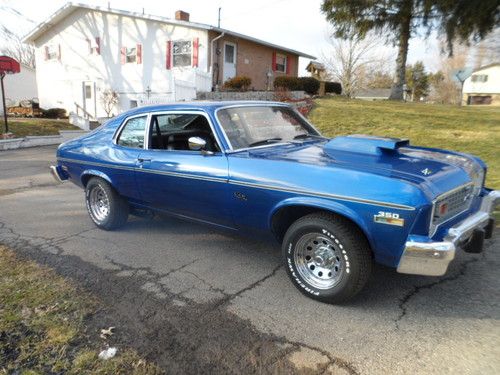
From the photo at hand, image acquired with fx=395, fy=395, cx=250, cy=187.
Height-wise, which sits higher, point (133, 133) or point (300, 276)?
point (133, 133)

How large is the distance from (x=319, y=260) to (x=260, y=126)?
1.62m

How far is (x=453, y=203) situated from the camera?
10.4 feet

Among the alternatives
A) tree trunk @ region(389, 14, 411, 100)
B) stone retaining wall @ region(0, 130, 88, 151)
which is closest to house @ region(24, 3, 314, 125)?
stone retaining wall @ region(0, 130, 88, 151)

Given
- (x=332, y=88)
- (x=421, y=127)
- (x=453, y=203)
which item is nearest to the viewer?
(x=453, y=203)

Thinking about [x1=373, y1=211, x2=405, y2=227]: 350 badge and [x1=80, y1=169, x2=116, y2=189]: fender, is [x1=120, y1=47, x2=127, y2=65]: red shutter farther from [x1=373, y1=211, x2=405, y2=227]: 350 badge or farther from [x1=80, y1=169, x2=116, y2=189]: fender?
[x1=373, y1=211, x2=405, y2=227]: 350 badge

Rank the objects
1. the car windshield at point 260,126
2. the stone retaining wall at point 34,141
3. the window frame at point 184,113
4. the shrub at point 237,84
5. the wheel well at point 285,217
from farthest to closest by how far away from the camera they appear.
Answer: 1. the shrub at point 237,84
2. the stone retaining wall at point 34,141
3. the car windshield at point 260,126
4. the window frame at point 184,113
5. the wheel well at point 285,217

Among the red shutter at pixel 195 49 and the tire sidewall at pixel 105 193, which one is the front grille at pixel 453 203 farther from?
the red shutter at pixel 195 49

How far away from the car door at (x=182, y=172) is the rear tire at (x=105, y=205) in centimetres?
60

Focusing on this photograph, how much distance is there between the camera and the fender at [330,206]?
2.94m

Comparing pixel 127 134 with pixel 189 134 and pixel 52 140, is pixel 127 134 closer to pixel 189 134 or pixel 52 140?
pixel 189 134

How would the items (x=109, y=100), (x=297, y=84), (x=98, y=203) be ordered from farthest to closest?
(x=109, y=100)
(x=297, y=84)
(x=98, y=203)

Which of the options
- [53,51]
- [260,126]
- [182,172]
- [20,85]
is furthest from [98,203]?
[20,85]

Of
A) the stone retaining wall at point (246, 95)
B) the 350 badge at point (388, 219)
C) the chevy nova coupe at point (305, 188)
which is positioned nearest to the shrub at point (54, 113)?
the stone retaining wall at point (246, 95)

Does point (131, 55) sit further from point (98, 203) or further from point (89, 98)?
point (98, 203)
